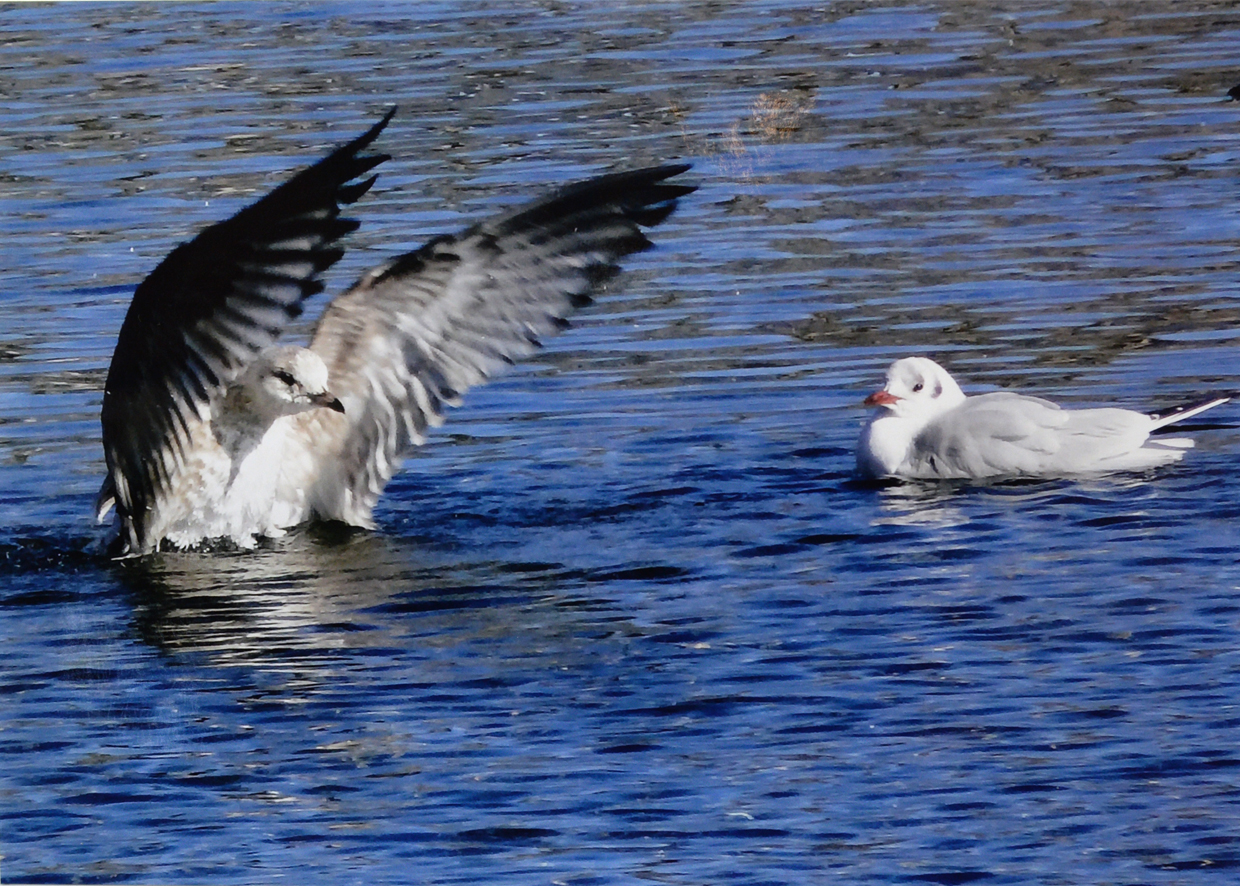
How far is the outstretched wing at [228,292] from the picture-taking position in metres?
7.54

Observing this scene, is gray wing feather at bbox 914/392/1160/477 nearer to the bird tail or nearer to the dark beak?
the bird tail

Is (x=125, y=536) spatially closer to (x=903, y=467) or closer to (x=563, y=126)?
(x=903, y=467)

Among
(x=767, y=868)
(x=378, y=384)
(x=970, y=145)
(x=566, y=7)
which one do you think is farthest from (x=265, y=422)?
(x=566, y=7)

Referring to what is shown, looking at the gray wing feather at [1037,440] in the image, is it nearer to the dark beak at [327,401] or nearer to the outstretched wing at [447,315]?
the outstretched wing at [447,315]

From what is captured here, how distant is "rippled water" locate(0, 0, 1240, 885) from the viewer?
559 centimetres

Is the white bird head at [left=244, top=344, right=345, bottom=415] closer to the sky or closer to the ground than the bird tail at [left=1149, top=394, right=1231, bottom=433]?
closer to the sky

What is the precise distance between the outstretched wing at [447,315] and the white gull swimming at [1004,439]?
126 cm

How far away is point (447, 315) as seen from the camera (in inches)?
357

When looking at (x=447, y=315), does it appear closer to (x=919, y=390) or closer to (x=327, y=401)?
(x=327, y=401)

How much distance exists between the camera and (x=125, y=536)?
29.5 ft

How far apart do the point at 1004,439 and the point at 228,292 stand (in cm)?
307

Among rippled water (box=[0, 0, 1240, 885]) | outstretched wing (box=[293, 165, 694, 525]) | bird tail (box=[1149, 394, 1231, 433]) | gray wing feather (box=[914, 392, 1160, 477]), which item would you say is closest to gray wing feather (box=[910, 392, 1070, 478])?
gray wing feather (box=[914, 392, 1160, 477])

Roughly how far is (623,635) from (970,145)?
8.94 m

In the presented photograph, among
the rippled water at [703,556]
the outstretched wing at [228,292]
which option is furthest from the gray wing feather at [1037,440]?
the outstretched wing at [228,292]
